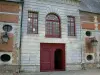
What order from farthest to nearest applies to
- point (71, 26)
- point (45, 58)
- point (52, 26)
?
point (71, 26) → point (52, 26) → point (45, 58)

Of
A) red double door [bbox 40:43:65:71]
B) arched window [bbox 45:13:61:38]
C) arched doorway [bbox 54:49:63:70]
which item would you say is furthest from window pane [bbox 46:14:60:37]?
arched doorway [bbox 54:49:63:70]

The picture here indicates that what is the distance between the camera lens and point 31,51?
1606 centimetres

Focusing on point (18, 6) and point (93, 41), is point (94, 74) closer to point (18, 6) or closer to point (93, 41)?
point (93, 41)

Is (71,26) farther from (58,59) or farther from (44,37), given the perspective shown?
(58,59)

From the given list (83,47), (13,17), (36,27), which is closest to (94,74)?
(83,47)

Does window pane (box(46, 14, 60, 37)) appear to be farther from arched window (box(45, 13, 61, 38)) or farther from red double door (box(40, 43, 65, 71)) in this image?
red double door (box(40, 43, 65, 71))

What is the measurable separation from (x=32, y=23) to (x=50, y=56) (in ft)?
10.00

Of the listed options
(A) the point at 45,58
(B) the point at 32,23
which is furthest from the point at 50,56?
(B) the point at 32,23

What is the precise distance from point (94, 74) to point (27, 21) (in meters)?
6.44

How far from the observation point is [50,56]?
56.0 ft

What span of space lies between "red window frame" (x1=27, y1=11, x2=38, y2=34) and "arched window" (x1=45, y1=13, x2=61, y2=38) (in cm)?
96

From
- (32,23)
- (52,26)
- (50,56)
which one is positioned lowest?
(50,56)

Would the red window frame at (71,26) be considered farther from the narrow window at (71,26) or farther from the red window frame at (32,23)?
the red window frame at (32,23)

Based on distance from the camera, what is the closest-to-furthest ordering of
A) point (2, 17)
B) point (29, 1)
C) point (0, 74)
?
point (0, 74) < point (2, 17) < point (29, 1)
